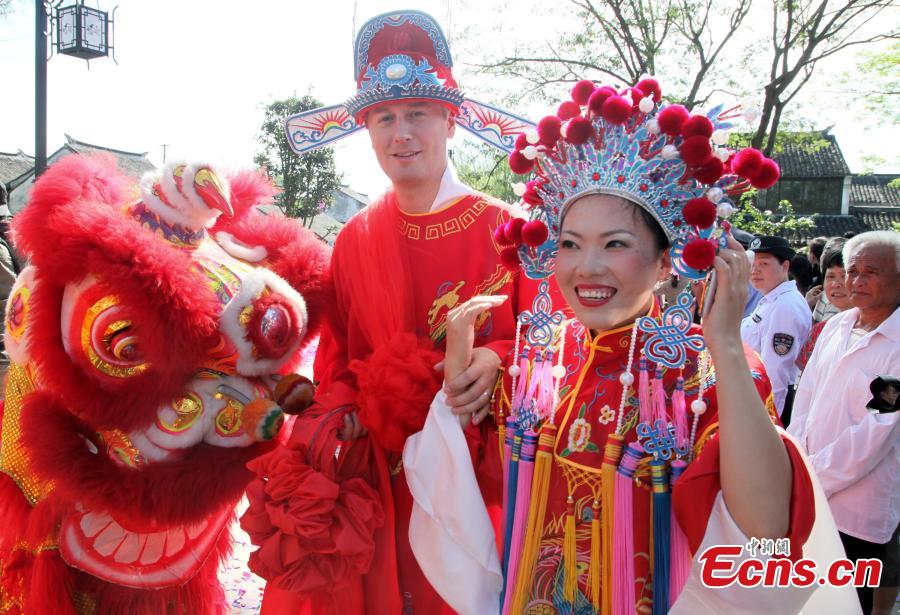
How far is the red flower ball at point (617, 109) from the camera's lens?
1.51 m

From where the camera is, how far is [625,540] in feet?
4.99

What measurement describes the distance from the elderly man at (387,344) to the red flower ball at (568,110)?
301 millimetres

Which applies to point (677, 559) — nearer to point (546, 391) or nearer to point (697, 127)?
point (546, 391)

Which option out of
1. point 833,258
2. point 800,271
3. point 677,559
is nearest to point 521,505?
point 677,559

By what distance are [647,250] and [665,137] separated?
0.82 feet

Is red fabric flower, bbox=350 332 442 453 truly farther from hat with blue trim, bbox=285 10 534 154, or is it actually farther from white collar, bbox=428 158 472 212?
hat with blue trim, bbox=285 10 534 154

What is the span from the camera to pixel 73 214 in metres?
1.94

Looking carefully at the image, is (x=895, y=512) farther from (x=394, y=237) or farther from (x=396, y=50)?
(x=396, y=50)

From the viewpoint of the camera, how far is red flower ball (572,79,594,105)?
1.65 meters

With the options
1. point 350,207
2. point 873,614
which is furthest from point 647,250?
point 350,207

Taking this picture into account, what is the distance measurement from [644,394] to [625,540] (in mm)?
325

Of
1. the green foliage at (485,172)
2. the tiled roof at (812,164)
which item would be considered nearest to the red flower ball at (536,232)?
the green foliage at (485,172)

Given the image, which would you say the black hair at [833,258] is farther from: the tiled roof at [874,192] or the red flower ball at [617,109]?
the tiled roof at [874,192]

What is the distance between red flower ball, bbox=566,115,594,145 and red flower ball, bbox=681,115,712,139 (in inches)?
8.1
